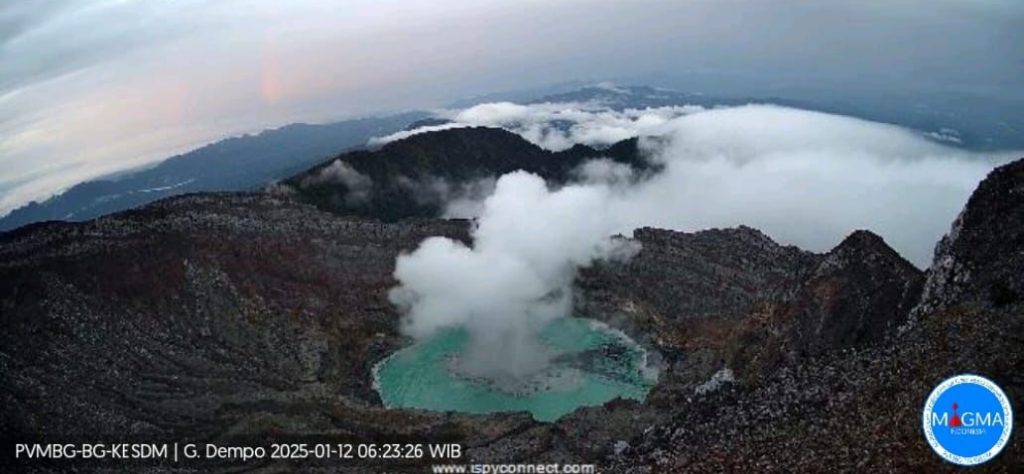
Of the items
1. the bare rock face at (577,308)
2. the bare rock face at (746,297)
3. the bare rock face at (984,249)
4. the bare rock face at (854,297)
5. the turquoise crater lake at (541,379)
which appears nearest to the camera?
the bare rock face at (577,308)

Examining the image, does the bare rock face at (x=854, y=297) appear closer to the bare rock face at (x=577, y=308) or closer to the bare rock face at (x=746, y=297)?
the bare rock face at (x=746, y=297)

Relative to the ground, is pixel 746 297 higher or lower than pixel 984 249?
lower

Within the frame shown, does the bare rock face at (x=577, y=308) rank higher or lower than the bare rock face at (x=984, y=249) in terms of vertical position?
lower

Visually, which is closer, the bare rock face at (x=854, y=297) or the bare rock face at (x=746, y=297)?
the bare rock face at (x=854, y=297)

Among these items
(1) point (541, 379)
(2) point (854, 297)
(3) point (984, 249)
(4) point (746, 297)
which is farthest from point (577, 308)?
(3) point (984, 249)

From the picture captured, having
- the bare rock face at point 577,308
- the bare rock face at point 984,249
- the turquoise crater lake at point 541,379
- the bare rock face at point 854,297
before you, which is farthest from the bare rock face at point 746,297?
the turquoise crater lake at point 541,379

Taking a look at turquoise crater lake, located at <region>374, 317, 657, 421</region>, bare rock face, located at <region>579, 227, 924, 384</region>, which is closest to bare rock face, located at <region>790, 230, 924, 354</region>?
bare rock face, located at <region>579, 227, 924, 384</region>

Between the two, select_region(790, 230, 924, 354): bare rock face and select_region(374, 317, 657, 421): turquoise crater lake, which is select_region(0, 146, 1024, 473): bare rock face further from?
select_region(374, 317, 657, 421): turquoise crater lake

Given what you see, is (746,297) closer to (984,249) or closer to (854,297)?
(854,297)
